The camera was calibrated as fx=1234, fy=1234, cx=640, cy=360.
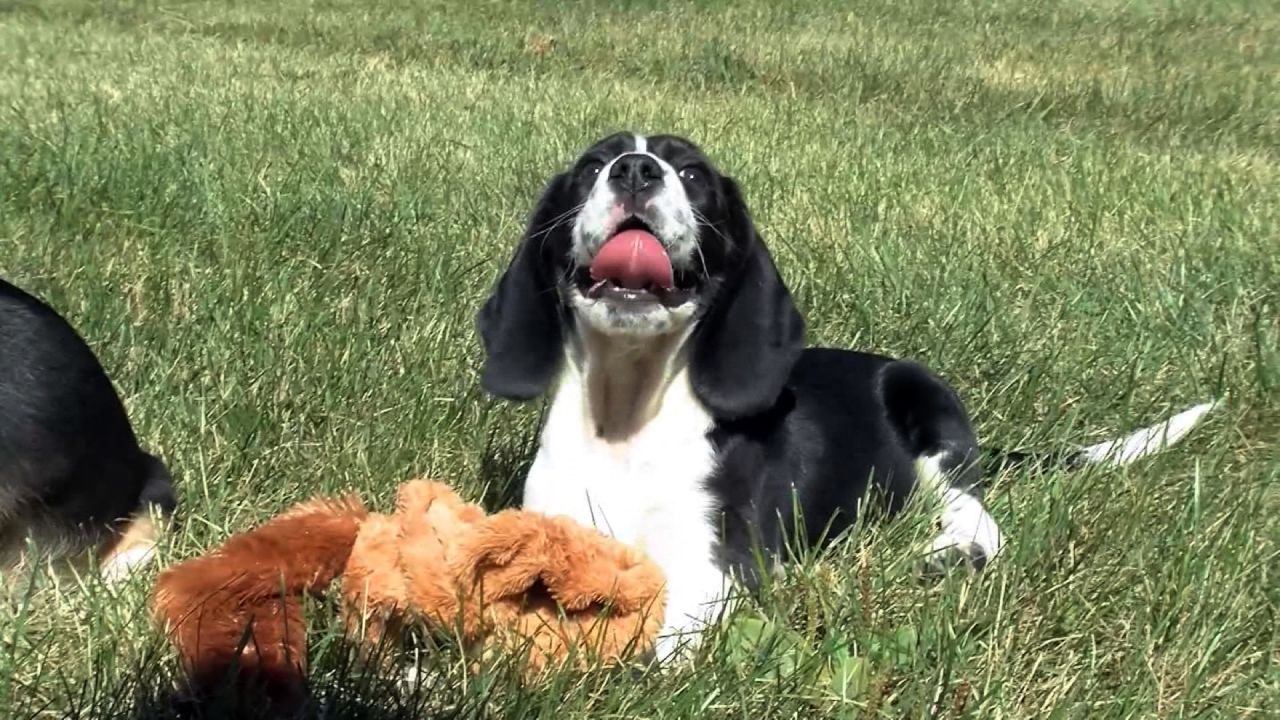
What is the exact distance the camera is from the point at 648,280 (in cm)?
262

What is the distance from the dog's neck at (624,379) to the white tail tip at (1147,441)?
1.11 m

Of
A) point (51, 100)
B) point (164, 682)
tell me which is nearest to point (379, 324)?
point (164, 682)

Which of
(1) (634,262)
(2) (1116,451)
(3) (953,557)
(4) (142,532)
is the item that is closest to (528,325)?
(1) (634,262)

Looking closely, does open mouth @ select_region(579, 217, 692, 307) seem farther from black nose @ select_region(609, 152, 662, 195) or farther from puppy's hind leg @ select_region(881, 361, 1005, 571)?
puppy's hind leg @ select_region(881, 361, 1005, 571)

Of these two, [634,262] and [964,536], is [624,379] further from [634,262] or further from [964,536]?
[964,536]

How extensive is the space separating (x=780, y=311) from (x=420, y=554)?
1031mm

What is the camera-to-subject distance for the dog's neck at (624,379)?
2732 millimetres

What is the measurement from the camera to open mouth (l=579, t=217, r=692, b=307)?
2596 millimetres

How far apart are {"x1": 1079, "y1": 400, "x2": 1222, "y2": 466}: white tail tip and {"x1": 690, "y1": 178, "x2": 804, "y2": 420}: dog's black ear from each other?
0.88m

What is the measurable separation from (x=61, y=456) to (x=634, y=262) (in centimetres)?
123

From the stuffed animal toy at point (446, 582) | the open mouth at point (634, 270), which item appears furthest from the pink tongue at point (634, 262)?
the stuffed animal toy at point (446, 582)

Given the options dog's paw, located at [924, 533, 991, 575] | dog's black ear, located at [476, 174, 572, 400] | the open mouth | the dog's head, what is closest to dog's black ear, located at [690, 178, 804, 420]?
the dog's head

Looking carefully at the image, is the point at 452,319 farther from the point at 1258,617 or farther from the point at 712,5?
the point at 712,5

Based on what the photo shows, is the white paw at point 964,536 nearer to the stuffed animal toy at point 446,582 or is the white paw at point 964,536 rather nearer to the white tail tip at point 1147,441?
the white tail tip at point 1147,441
